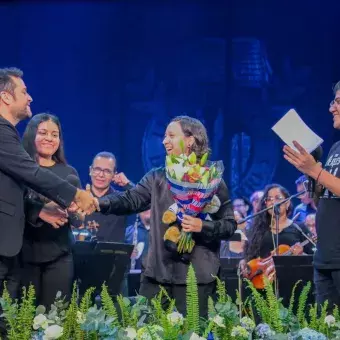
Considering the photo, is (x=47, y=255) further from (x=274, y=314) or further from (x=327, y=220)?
(x=274, y=314)

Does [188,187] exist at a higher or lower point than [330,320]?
higher

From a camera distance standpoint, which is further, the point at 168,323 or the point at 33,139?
the point at 33,139

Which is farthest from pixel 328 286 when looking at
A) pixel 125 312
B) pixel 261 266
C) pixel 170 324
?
pixel 261 266

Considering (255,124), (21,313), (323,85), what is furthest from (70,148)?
(21,313)

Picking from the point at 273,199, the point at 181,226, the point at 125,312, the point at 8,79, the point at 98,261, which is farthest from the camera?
the point at 273,199

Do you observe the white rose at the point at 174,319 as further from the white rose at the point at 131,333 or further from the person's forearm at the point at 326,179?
the person's forearm at the point at 326,179

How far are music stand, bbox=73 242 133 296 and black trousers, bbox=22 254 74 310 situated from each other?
0.69 metres

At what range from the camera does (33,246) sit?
395 cm

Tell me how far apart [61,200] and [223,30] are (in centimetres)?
580

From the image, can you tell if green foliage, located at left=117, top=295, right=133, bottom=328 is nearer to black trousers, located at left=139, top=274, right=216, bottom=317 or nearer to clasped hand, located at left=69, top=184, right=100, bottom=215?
black trousers, located at left=139, top=274, right=216, bottom=317

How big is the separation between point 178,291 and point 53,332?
1.69 m

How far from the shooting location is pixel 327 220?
378cm

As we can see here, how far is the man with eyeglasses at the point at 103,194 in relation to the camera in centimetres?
545

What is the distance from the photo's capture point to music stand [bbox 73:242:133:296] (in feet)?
15.6
